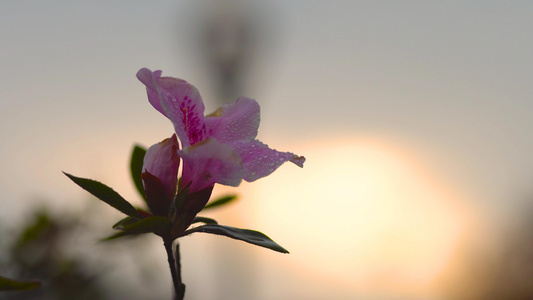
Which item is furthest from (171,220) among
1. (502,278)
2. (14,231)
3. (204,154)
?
(502,278)

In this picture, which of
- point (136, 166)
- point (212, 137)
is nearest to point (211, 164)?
point (212, 137)

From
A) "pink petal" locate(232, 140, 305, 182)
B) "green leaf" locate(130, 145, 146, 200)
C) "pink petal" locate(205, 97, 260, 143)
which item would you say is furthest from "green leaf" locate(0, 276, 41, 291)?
"green leaf" locate(130, 145, 146, 200)

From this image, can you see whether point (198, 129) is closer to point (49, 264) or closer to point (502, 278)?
point (49, 264)

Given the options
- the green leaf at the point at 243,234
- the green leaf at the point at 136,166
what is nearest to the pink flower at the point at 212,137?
the green leaf at the point at 243,234

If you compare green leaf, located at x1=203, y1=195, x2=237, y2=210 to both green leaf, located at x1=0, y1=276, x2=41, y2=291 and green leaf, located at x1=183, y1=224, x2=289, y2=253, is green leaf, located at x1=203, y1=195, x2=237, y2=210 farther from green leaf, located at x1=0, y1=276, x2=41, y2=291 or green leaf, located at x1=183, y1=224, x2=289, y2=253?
green leaf, located at x1=0, y1=276, x2=41, y2=291

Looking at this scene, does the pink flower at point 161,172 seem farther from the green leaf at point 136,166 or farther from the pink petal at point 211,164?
the green leaf at point 136,166

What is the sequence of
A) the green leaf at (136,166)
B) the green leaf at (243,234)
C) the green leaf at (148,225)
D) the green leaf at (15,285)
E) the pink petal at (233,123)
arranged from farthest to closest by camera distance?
1. the green leaf at (136,166)
2. the pink petal at (233,123)
3. the green leaf at (243,234)
4. the green leaf at (148,225)
5. the green leaf at (15,285)

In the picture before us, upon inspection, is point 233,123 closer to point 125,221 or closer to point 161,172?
point 161,172
